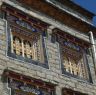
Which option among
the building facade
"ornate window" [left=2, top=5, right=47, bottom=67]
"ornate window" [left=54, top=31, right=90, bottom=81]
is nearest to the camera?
the building facade

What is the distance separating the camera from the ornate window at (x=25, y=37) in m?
14.0

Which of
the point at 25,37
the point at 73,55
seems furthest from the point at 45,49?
the point at 73,55

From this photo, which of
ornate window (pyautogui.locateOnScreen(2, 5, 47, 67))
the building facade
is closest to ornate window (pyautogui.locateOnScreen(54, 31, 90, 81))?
the building facade

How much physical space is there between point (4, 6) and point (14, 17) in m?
0.68

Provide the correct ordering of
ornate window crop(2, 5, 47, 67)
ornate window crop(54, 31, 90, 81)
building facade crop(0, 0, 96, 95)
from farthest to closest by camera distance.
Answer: ornate window crop(54, 31, 90, 81), ornate window crop(2, 5, 47, 67), building facade crop(0, 0, 96, 95)

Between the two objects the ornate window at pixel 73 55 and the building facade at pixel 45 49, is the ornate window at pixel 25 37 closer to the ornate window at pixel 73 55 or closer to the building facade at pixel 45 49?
the building facade at pixel 45 49

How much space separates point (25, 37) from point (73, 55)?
288 cm

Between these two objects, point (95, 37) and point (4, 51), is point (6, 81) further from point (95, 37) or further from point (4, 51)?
point (95, 37)

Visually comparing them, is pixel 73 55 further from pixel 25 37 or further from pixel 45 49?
pixel 25 37

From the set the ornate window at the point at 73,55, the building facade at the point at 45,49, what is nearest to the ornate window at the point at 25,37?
the building facade at the point at 45,49

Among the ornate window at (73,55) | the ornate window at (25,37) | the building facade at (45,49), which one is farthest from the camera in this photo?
the ornate window at (73,55)

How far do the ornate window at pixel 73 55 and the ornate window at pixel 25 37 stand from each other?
111 cm

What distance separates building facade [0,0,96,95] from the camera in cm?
1322

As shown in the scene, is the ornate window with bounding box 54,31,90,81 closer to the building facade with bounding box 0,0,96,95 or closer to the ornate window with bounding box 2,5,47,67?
the building facade with bounding box 0,0,96,95
